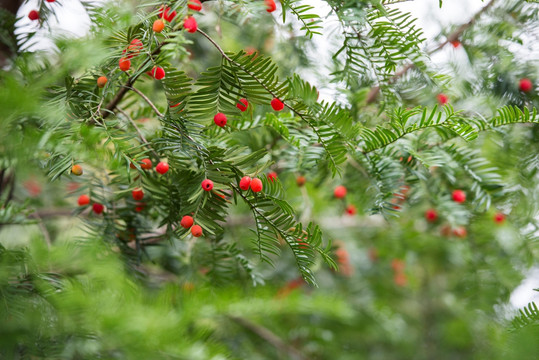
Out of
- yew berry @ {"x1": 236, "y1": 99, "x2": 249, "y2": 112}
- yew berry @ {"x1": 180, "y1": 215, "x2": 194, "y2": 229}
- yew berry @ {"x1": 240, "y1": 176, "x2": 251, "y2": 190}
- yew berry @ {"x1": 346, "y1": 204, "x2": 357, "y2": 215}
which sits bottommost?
yew berry @ {"x1": 346, "y1": 204, "x2": 357, "y2": 215}

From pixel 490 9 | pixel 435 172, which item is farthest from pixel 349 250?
pixel 490 9

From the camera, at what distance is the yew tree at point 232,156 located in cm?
42

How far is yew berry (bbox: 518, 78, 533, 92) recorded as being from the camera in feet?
2.31

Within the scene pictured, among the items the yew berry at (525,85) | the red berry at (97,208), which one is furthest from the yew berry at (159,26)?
the yew berry at (525,85)

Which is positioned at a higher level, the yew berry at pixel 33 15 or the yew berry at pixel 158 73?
the yew berry at pixel 158 73

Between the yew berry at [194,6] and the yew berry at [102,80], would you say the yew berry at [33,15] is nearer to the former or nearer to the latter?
the yew berry at [102,80]

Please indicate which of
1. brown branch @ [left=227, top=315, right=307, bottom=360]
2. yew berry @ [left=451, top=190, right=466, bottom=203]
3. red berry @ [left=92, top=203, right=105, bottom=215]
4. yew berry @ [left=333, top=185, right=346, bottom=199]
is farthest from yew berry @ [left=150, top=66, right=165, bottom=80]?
brown branch @ [left=227, top=315, right=307, bottom=360]

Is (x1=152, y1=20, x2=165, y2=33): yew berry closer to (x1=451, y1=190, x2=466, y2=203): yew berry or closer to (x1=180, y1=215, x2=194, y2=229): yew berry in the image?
(x1=180, y1=215, x2=194, y2=229): yew berry

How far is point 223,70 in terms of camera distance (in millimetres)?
442

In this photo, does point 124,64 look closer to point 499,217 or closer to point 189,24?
point 189,24

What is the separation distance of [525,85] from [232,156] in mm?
553

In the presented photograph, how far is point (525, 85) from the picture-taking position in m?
0.71

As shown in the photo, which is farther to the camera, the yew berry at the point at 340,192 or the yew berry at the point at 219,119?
the yew berry at the point at 340,192

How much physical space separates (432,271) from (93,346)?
154cm
